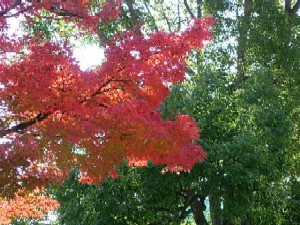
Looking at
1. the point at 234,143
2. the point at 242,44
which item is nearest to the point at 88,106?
the point at 234,143

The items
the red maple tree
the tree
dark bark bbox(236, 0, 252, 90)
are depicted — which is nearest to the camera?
the red maple tree

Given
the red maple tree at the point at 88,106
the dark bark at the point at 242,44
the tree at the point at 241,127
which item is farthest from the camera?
the dark bark at the point at 242,44

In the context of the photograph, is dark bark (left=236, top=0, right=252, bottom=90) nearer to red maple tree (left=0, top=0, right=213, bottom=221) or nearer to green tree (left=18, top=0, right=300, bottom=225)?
green tree (left=18, top=0, right=300, bottom=225)

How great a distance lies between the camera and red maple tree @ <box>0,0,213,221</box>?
621 centimetres

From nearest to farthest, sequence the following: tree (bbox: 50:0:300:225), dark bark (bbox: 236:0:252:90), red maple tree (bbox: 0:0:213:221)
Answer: red maple tree (bbox: 0:0:213:221) < tree (bbox: 50:0:300:225) < dark bark (bbox: 236:0:252:90)

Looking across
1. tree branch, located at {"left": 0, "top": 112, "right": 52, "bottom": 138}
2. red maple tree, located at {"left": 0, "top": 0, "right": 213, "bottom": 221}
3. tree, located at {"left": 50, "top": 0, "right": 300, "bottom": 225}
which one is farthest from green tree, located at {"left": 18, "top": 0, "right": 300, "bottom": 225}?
tree branch, located at {"left": 0, "top": 112, "right": 52, "bottom": 138}

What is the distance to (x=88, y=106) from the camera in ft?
21.1

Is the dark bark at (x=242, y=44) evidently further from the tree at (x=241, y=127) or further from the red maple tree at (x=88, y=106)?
the red maple tree at (x=88, y=106)

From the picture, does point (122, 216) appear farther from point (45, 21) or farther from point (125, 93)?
point (45, 21)

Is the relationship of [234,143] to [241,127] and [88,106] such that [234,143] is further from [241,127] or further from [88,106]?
[88,106]

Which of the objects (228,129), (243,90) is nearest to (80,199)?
(228,129)

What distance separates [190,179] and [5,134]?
4.34m

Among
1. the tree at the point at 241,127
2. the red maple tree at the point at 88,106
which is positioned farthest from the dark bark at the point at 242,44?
the red maple tree at the point at 88,106

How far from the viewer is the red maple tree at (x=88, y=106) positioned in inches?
245
